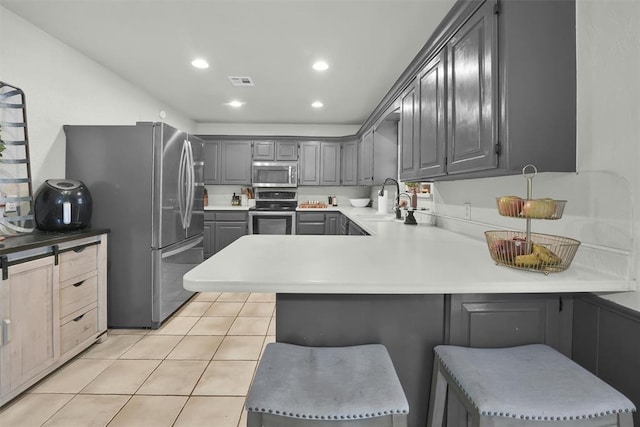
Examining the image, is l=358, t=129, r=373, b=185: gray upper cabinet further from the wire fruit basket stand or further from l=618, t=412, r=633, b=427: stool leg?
l=618, t=412, r=633, b=427: stool leg

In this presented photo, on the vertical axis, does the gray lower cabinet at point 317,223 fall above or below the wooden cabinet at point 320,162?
below

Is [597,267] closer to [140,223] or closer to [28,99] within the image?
[140,223]

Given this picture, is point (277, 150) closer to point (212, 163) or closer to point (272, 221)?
point (212, 163)

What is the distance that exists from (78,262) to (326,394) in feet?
7.51

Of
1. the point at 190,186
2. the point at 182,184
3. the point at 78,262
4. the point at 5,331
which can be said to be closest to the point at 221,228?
the point at 190,186

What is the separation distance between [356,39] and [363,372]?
2552 mm

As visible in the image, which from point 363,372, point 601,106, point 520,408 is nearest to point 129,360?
Result: point 363,372

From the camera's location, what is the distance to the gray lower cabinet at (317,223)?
5.12m

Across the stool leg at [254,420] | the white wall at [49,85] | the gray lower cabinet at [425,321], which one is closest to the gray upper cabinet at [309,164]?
the white wall at [49,85]

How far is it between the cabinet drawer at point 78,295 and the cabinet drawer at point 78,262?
81 millimetres

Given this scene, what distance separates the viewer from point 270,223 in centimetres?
507

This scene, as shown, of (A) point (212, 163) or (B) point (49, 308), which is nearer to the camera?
(B) point (49, 308)

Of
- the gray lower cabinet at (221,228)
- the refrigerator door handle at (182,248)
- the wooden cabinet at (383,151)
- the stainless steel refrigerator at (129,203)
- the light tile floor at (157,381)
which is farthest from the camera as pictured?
the gray lower cabinet at (221,228)

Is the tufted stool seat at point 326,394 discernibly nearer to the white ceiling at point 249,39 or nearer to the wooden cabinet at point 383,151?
the white ceiling at point 249,39
